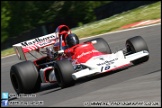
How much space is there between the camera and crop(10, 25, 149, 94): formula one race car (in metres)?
8.84

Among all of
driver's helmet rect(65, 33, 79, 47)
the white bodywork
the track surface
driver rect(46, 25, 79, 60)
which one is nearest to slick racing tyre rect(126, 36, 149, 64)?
the track surface

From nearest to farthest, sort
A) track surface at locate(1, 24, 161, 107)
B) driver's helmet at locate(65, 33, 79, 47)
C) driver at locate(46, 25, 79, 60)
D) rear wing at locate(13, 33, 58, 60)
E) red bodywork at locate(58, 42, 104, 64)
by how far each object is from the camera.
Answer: track surface at locate(1, 24, 161, 107)
red bodywork at locate(58, 42, 104, 64)
driver's helmet at locate(65, 33, 79, 47)
driver at locate(46, 25, 79, 60)
rear wing at locate(13, 33, 58, 60)

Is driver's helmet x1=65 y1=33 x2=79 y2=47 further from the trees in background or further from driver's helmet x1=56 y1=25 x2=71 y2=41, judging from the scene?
the trees in background

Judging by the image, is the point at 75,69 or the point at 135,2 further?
the point at 135,2

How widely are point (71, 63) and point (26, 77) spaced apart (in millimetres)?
1107

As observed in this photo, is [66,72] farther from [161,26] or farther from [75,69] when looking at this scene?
[161,26]

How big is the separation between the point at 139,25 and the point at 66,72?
10.6 meters

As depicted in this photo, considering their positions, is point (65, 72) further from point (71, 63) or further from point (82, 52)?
point (82, 52)

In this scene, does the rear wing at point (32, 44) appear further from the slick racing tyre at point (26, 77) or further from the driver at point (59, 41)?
the slick racing tyre at point (26, 77)

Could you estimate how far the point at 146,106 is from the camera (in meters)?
5.94

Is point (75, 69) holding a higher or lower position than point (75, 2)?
lower

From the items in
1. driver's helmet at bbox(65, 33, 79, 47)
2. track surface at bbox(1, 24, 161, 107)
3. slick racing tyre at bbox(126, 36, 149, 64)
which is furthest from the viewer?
driver's helmet at bbox(65, 33, 79, 47)

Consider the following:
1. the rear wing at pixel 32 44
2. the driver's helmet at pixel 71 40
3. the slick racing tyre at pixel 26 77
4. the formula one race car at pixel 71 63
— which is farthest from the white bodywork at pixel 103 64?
the rear wing at pixel 32 44

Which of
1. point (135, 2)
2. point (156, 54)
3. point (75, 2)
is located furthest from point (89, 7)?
point (156, 54)
